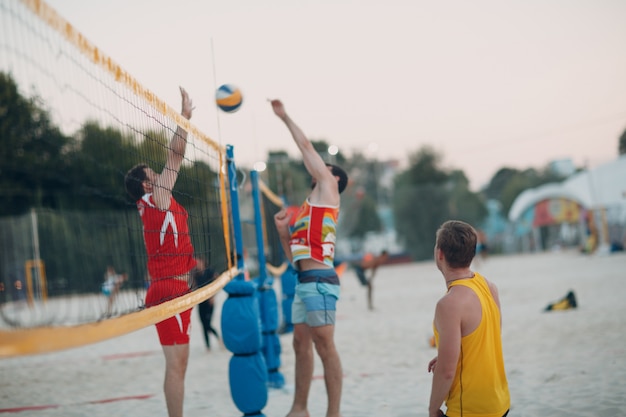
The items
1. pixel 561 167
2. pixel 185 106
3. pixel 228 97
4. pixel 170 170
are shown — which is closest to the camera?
pixel 170 170

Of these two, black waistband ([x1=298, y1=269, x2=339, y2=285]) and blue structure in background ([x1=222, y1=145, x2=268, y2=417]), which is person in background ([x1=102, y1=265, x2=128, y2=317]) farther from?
black waistband ([x1=298, y1=269, x2=339, y2=285])

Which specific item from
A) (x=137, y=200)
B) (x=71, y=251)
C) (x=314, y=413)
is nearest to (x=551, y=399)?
(x=314, y=413)

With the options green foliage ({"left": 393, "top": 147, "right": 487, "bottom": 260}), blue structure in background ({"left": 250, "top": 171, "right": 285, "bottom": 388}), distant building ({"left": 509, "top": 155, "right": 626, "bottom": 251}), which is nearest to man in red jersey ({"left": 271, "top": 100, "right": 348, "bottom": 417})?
blue structure in background ({"left": 250, "top": 171, "right": 285, "bottom": 388})

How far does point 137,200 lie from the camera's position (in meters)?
3.54

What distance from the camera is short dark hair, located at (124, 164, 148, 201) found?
11.2 ft

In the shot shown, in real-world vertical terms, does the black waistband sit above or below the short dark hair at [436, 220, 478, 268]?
below

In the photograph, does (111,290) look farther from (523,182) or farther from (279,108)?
(523,182)

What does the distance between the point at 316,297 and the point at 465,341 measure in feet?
4.81

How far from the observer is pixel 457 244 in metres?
2.51

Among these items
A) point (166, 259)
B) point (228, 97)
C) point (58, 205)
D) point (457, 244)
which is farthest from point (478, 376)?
point (58, 205)

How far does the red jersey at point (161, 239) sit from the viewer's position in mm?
3404

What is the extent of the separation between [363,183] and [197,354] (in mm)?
53763

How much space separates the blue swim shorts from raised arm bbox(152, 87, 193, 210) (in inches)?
38.0

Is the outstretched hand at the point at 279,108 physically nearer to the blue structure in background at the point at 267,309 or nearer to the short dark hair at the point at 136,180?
the short dark hair at the point at 136,180
